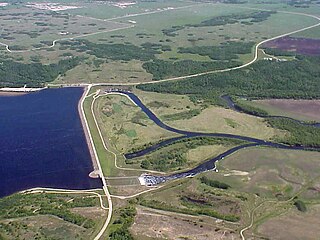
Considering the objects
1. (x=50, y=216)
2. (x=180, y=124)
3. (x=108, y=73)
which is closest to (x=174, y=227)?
(x=50, y=216)

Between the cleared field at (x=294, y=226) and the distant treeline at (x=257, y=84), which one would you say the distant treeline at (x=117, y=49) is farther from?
the cleared field at (x=294, y=226)

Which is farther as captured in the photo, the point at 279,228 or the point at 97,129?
the point at 97,129

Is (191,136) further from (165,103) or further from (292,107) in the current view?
(292,107)

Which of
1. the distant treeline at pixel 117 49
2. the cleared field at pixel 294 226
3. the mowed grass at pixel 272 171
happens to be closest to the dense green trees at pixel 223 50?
the distant treeline at pixel 117 49

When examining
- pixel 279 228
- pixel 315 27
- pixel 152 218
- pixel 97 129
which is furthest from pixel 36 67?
pixel 315 27

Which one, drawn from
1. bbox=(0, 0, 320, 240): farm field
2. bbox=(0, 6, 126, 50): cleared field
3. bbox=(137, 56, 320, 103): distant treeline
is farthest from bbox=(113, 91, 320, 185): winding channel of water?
bbox=(0, 6, 126, 50): cleared field

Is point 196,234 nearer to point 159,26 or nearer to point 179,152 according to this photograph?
point 179,152

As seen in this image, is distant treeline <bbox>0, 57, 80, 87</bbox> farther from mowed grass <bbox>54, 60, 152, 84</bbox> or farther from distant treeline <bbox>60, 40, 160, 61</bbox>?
distant treeline <bbox>60, 40, 160, 61</bbox>
